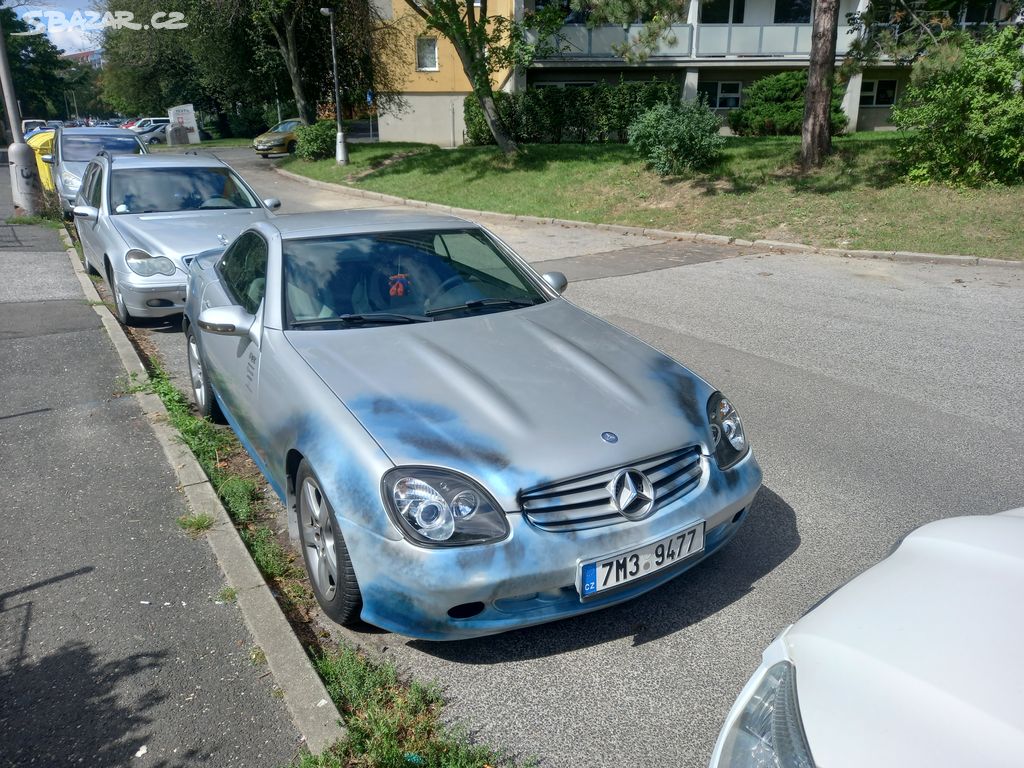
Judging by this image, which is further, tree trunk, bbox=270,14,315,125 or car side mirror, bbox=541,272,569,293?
tree trunk, bbox=270,14,315,125

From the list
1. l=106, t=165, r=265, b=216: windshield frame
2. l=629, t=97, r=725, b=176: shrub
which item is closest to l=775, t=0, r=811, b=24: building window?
l=629, t=97, r=725, b=176: shrub

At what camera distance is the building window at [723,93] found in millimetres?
33500

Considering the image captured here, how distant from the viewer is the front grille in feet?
9.80

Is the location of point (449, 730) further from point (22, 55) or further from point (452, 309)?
point (22, 55)

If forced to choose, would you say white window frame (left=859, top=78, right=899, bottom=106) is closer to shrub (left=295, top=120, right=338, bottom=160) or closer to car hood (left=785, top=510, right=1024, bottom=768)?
shrub (left=295, top=120, right=338, bottom=160)

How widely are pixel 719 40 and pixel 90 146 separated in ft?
75.4

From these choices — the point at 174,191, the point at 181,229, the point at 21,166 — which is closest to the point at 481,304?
the point at 181,229

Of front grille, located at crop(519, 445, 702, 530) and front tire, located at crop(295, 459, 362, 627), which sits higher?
front grille, located at crop(519, 445, 702, 530)

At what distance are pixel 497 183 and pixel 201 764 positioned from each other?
18.0m

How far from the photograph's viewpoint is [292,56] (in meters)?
29.2

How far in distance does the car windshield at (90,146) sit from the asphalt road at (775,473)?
33.3ft

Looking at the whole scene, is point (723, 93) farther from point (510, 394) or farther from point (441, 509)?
point (441, 509)

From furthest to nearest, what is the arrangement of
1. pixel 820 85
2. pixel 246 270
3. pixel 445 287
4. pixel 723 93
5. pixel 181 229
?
pixel 723 93
pixel 820 85
pixel 181 229
pixel 246 270
pixel 445 287

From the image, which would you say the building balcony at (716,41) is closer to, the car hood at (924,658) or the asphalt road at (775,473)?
the asphalt road at (775,473)
